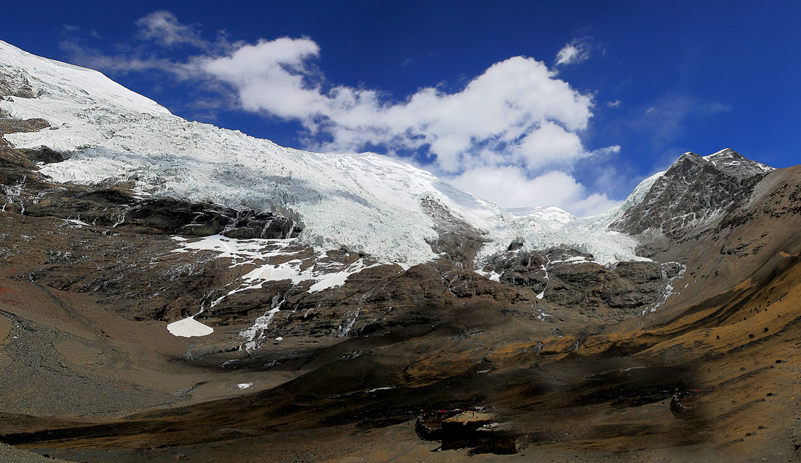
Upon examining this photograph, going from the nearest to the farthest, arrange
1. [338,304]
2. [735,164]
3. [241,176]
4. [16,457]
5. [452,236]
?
[16,457] < [338,304] < [241,176] < [452,236] < [735,164]

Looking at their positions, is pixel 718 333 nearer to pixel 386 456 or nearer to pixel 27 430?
pixel 386 456

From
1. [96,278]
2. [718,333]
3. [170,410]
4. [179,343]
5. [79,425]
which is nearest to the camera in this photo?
[79,425]

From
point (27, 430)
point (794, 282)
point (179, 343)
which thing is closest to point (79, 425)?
point (27, 430)

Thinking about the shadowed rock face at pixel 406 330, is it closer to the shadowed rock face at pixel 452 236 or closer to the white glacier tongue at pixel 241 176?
the shadowed rock face at pixel 452 236

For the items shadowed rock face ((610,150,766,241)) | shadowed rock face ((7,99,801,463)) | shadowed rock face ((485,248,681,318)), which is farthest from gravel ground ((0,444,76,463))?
shadowed rock face ((610,150,766,241))

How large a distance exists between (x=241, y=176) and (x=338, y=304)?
60.3 metres

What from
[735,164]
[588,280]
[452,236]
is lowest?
[588,280]

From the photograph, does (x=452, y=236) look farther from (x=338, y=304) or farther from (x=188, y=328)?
(x=188, y=328)

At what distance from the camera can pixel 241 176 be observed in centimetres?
12050

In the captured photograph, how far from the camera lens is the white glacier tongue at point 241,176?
105 m

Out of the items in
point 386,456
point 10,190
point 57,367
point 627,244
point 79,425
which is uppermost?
point 10,190

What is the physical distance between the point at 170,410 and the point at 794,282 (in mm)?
54297

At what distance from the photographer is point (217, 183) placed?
4505 inches

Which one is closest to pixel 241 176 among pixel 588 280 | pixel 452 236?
pixel 452 236
